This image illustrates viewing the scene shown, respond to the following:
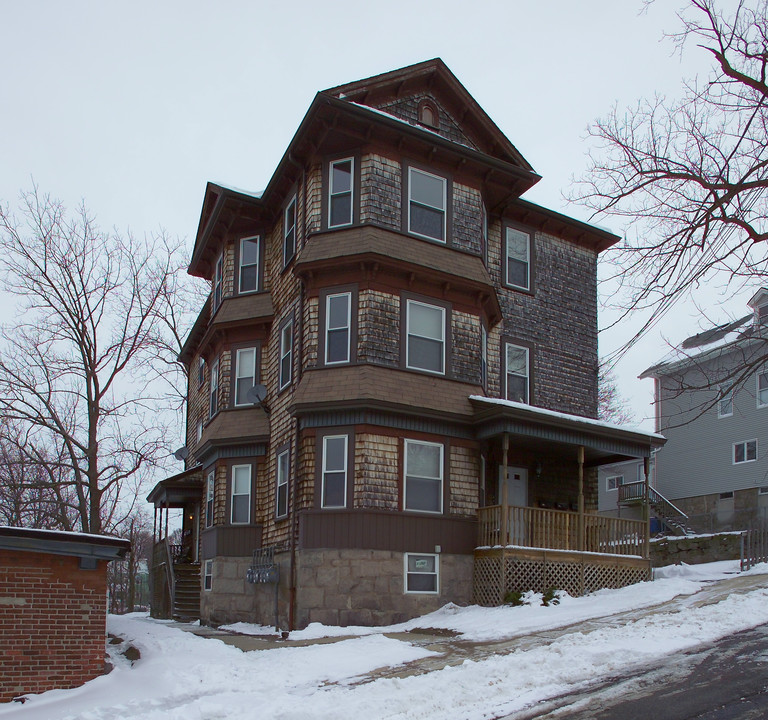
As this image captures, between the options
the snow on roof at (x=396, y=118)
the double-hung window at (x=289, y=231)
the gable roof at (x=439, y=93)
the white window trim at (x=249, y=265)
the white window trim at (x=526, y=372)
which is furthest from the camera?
the white window trim at (x=249, y=265)

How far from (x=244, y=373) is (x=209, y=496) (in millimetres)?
3659

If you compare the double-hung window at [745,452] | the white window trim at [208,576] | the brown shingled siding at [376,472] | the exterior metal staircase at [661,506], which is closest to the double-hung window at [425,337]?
the brown shingled siding at [376,472]

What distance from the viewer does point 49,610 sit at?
37.1 feet

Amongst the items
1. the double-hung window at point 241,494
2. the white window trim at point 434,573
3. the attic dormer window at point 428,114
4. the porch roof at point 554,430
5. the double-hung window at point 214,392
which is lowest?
the white window trim at point 434,573

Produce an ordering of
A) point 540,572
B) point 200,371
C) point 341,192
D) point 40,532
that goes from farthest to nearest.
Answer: point 200,371
point 341,192
point 540,572
point 40,532

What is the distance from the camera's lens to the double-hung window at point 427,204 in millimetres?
19797

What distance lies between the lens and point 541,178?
2147 centimetres

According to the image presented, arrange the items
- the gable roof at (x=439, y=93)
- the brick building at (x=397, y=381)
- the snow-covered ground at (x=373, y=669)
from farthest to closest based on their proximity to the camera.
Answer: the gable roof at (x=439, y=93) < the brick building at (x=397, y=381) < the snow-covered ground at (x=373, y=669)

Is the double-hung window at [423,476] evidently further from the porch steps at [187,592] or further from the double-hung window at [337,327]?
the porch steps at [187,592]

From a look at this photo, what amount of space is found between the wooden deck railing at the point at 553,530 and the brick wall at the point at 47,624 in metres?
9.05

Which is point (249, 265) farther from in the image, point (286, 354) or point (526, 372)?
point (526, 372)

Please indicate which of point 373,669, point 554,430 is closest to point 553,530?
point 554,430

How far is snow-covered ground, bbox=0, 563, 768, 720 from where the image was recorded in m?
9.24

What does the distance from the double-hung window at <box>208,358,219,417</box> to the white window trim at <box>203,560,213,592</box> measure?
415 cm
